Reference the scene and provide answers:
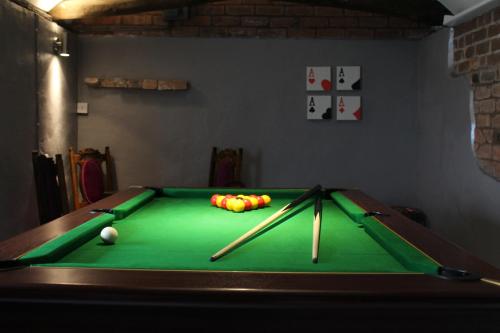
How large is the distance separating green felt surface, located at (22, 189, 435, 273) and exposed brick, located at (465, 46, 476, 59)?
76.6 inches

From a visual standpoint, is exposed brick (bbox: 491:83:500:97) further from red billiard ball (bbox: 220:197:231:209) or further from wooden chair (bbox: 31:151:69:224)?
wooden chair (bbox: 31:151:69:224)

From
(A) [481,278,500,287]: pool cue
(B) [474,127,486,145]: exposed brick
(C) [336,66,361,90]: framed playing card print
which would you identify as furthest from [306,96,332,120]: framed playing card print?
(A) [481,278,500,287]: pool cue

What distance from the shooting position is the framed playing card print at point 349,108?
5.22 metres

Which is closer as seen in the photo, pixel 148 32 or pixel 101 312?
pixel 101 312

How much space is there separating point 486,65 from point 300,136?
76.8 inches

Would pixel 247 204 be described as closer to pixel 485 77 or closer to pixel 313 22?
pixel 485 77

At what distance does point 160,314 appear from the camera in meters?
1.30

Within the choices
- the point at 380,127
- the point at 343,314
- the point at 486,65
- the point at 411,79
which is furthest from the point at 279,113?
the point at 343,314

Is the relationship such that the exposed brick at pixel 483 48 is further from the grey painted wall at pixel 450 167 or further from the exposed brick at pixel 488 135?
the exposed brick at pixel 488 135

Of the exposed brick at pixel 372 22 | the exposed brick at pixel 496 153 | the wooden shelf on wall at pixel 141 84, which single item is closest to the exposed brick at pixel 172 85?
the wooden shelf on wall at pixel 141 84

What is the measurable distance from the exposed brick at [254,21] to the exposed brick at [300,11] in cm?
24

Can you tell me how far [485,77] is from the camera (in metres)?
3.79

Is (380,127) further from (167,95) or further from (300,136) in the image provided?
(167,95)

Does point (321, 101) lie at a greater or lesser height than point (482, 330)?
greater
